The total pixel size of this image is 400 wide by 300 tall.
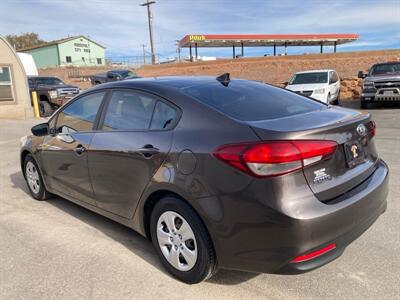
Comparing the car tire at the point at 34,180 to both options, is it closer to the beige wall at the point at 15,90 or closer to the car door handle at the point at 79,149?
the car door handle at the point at 79,149

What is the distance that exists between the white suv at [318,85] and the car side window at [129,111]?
38.5ft

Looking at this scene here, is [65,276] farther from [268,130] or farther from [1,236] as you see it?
[268,130]

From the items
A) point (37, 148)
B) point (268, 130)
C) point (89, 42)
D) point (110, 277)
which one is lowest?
point (110, 277)

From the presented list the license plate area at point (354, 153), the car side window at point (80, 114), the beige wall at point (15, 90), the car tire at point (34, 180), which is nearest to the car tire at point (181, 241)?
the license plate area at point (354, 153)

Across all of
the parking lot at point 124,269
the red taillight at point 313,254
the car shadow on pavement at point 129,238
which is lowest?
the car shadow on pavement at point 129,238

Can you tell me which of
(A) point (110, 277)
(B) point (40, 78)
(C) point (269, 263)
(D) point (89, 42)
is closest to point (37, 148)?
(A) point (110, 277)

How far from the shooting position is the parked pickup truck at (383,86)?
1505 cm

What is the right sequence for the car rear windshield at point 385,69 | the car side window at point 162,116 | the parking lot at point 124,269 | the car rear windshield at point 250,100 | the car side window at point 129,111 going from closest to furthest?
the parking lot at point 124,269, the car rear windshield at point 250,100, the car side window at point 162,116, the car side window at point 129,111, the car rear windshield at point 385,69

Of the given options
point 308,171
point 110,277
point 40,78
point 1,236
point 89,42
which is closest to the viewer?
point 308,171

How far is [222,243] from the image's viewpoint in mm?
2906

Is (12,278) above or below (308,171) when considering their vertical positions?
below

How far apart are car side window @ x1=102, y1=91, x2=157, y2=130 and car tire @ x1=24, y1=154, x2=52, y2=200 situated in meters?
1.96

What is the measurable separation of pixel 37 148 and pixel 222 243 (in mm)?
3362

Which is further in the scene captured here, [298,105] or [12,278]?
[298,105]
